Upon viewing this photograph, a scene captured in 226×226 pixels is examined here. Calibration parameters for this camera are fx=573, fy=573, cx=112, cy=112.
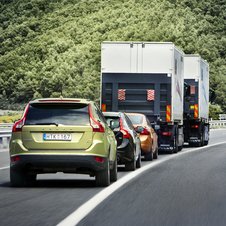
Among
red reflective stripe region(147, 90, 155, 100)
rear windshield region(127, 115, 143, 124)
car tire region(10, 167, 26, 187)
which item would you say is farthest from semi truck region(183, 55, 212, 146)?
car tire region(10, 167, 26, 187)

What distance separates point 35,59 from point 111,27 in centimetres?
2162

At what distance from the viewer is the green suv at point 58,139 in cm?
941

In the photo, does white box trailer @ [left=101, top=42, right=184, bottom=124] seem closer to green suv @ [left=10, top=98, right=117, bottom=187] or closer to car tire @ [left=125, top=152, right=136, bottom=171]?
car tire @ [left=125, top=152, right=136, bottom=171]

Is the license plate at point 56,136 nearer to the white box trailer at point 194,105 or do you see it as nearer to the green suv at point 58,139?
the green suv at point 58,139

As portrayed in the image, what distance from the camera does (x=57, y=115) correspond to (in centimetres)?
958

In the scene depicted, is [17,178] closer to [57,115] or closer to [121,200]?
[57,115]

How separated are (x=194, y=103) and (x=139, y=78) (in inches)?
243

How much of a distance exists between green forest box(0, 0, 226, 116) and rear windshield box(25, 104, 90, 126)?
4839 inches

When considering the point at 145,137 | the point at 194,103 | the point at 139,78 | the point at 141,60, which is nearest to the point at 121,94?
the point at 139,78

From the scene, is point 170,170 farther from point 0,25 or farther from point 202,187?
point 0,25

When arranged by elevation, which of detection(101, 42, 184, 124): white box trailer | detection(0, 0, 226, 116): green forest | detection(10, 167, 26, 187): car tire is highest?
detection(0, 0, 226, 116): green forest

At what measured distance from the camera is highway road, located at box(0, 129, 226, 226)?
21.9ft

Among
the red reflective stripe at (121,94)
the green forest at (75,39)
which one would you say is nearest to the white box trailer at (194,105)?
the red reflective stripe at (121,94)

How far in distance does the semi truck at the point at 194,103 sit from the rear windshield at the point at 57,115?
591 inches
